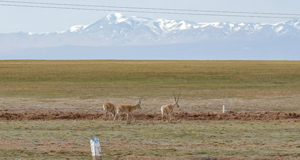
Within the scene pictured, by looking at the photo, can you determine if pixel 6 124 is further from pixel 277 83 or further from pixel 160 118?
pixel 277 83

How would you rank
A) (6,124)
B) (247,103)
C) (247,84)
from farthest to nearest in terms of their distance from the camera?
(247,84) < (247,103) < (6,124)

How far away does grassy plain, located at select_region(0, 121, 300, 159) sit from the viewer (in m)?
18.0

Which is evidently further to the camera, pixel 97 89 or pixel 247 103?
pixel 97 89

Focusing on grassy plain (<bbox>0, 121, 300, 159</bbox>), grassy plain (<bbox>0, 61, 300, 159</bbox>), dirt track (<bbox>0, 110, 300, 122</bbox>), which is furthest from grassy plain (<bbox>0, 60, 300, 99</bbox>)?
grassy plain (<bbox>0, 121, 300, 159</bbox>)

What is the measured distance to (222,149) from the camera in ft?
62.3

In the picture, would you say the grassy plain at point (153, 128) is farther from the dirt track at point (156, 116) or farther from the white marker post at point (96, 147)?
the white marker post at point (96, 147)

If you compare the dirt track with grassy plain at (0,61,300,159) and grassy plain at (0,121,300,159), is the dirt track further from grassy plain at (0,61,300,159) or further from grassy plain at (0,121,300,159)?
grassy plain at (0,121,300,159)

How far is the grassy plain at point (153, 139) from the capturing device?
18.0 meters

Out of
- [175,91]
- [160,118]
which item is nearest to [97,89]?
[175,91]

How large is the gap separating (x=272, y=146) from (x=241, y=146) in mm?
1029

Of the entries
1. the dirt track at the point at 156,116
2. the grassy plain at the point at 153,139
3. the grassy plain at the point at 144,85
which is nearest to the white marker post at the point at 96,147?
the grassy plain at the point at 153,139

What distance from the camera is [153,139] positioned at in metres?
21.7

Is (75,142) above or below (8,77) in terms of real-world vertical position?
below

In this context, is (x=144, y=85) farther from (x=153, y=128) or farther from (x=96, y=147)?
(x=96, y=147)
